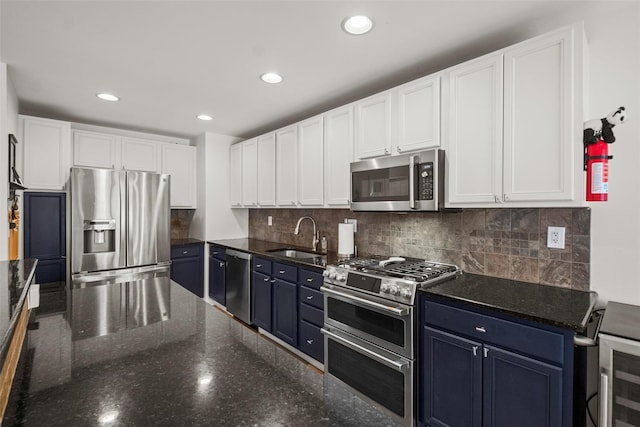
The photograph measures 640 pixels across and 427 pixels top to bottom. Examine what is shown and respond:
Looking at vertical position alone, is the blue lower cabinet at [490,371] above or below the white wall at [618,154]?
below

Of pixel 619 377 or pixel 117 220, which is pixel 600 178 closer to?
pixel 619 377

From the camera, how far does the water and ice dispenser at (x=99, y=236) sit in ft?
11.0

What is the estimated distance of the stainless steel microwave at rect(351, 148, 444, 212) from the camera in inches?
85.3

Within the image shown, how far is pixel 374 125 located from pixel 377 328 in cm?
155

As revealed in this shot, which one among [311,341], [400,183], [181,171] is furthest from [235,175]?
[400,183]

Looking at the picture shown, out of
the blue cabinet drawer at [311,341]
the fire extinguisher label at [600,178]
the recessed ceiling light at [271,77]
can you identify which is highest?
the recessed ceiling light at [271,77]

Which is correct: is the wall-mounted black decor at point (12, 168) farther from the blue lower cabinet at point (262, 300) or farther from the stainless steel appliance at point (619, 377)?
the stainless steel appliance at point (619, 377)

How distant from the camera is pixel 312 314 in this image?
2.73 meters

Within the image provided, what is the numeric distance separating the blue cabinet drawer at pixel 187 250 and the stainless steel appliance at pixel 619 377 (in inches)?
162

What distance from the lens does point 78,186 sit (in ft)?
10.8

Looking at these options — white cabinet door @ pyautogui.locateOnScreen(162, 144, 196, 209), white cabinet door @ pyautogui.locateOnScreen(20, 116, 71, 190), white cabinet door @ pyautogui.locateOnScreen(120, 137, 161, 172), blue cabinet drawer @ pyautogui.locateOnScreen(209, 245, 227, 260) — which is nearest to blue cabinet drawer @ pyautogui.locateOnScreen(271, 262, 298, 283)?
blue cabinet drawer @ pyautogui.locateOnScreen(209, 245, 227, 260)

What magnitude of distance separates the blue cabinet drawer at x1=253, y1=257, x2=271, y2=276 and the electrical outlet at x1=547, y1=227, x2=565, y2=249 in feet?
7.63

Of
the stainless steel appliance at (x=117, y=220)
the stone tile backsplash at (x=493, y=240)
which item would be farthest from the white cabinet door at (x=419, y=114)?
the stainless steel appliance at (x=117, y=220)

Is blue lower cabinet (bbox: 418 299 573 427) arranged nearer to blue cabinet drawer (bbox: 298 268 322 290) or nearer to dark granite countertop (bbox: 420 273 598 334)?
dark granite countertop (bbox: 420 273 598 334)
